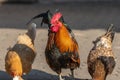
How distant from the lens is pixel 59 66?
7883mm

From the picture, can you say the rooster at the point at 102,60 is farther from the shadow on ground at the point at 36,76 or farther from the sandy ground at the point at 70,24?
the shadow on ground at the point at 36,76

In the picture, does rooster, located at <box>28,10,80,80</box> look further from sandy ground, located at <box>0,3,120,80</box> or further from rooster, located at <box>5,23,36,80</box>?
sandy ground, located at <box>0,3,120,80</box>

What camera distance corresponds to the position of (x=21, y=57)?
774cm

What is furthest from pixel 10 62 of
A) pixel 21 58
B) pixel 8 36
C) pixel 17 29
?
pixel 17 29

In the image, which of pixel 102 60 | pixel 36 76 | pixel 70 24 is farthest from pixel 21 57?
pixel 70 24

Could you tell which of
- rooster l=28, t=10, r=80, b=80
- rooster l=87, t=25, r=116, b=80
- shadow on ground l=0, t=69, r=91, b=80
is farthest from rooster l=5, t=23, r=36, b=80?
rooster l=87, t=25, r=116, b=80

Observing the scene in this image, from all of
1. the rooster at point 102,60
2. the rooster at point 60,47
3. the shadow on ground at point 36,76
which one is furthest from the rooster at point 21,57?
the rooster at point 102,60

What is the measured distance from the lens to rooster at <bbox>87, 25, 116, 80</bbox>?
7296mm

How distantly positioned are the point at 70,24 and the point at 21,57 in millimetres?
5676

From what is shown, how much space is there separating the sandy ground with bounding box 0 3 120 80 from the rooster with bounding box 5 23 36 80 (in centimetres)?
70

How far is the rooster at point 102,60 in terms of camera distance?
23.9 ft

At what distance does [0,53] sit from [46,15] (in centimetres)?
211

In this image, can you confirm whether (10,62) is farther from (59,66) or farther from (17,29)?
(17,29)

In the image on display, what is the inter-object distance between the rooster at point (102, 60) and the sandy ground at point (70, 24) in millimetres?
951
